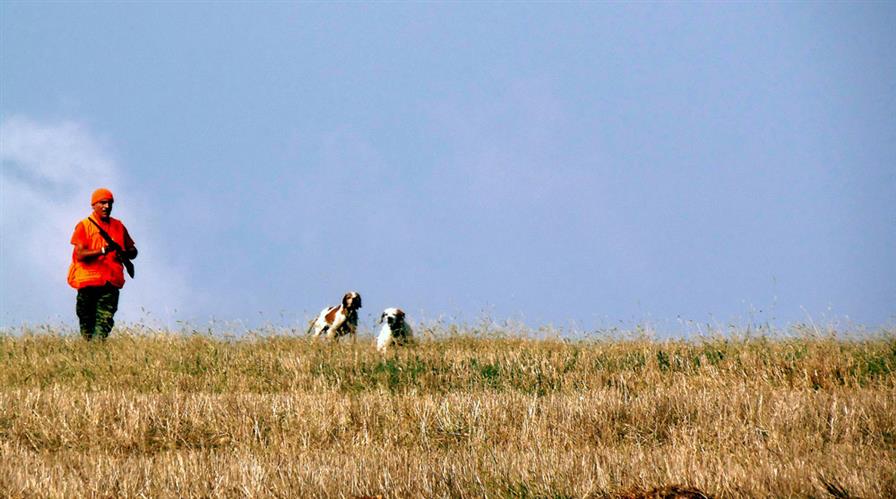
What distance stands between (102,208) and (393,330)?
471cm

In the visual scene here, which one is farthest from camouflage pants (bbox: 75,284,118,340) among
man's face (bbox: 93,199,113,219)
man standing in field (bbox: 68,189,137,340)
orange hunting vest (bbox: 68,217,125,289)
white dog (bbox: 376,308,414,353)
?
white dog (bbox: 376,308,414,353)

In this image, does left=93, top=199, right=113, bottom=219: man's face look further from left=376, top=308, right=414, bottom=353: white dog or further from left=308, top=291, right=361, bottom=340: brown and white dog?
left=376, top=308, right=414, bottom=353: white dog

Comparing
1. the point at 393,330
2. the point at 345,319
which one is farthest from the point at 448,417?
the point at 345,319

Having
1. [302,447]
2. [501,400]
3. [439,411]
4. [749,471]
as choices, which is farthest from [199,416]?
[749,471]

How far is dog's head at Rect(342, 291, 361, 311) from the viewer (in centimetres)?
1543

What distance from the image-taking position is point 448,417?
8438mm

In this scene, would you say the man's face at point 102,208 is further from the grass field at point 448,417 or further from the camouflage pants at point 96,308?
the grass field at point 448,417

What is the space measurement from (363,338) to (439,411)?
6.56 meters

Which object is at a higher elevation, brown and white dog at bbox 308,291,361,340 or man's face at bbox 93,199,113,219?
man's face at bbox 93,199,113,219

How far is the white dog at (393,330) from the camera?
13891 mm

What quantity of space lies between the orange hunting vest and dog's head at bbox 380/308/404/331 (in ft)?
13.3

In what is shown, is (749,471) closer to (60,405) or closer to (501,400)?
(501,400)

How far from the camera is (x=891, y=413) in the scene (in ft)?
26.7

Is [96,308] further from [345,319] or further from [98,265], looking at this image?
[345,319]
